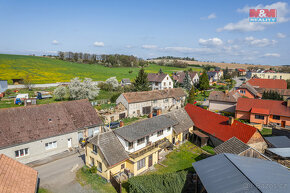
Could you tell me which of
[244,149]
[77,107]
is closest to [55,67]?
[77,107]

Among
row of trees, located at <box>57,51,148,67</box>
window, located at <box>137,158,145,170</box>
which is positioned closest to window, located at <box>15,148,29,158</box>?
window, located at <box>137,158,145,170</box>

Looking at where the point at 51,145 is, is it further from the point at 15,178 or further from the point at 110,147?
the point at 15,178

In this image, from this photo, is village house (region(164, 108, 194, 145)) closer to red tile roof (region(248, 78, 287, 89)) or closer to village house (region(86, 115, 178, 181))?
village house (region(86, 115, 178, 181))

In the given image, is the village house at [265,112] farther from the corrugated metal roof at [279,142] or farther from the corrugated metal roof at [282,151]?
the corrugated metal roof at [282,151]

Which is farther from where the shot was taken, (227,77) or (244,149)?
(227,77)

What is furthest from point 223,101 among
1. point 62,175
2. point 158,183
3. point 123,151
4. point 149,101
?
point 62,175

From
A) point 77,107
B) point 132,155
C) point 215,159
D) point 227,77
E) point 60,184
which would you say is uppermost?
point 227,77

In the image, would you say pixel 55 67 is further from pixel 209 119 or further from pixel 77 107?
pixel 209 119
